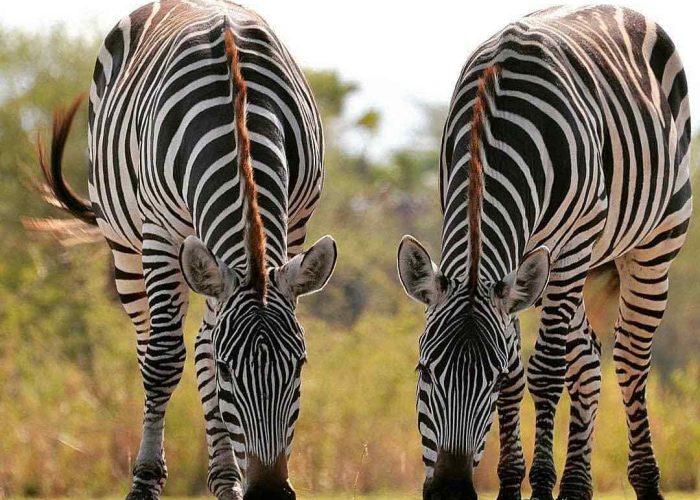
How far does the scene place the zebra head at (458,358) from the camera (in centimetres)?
639

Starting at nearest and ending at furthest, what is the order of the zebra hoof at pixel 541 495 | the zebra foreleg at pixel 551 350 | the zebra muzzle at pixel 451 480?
the zebra muzzle at pixel 451 480, the zebra foreleg at pixel 551 350, the zebra hoof at pixel 541 495

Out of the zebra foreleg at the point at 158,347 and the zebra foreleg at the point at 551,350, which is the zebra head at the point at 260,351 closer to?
the zebra foreleg at the point at 158,347

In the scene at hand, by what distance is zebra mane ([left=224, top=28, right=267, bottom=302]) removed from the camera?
21.7 feet

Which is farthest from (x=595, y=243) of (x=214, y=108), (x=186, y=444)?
(x=186, y=444)

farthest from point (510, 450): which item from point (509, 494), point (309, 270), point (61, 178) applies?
point (61, 178)

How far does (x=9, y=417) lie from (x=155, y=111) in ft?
30.9

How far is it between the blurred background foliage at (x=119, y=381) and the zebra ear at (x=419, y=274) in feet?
5.53

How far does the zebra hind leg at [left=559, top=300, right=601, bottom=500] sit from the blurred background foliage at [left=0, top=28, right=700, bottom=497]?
44.5 inches

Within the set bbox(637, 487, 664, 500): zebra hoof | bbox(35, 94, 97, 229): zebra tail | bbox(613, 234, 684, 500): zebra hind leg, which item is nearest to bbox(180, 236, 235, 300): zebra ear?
bbox(35, 94, 97, 229): zebra tail

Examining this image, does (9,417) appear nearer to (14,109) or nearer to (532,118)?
(532,118)

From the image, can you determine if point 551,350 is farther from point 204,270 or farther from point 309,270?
point 204,270

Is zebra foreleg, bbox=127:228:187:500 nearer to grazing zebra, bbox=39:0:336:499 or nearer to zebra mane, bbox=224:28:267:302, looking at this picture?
grazing zebra, bbox=39:0:336:499

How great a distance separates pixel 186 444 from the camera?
15.8 metres

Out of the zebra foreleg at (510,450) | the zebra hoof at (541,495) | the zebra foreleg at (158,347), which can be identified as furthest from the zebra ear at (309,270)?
the zebra hoof at (541,495)
